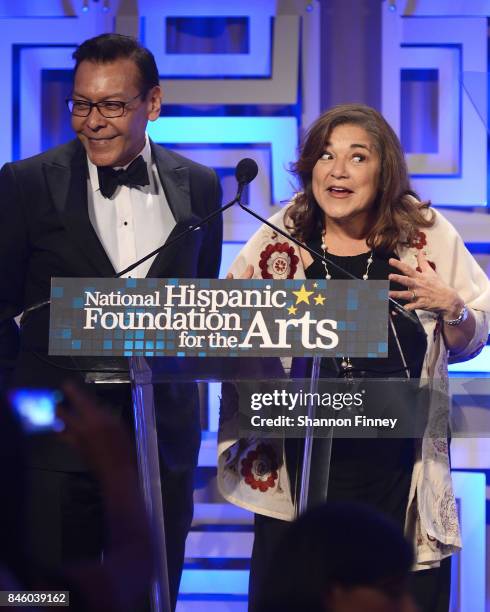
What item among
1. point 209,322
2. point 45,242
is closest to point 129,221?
point 45,242

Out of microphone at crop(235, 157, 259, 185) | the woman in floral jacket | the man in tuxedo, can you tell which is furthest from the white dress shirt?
microphone at crop(235, 157, 259, 185)

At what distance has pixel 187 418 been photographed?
81.8 inches

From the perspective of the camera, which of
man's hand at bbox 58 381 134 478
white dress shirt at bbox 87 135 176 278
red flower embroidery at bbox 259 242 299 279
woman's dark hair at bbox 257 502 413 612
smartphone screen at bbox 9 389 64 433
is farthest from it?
white dress shirt at bbox 87 135 176 278

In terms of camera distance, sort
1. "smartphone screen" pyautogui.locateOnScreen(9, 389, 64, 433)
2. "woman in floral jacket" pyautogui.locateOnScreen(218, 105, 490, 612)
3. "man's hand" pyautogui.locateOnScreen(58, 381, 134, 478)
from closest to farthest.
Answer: "man's hand" pyautogui.locateOnScreen(58, 381, 134, 478) → "smartphone screen" pyautogui.locateOnScreen(9, 389, 64, 433) → "woman in floral jacket" pyautogui.locateOnScreen(218, 105, 490, 612)

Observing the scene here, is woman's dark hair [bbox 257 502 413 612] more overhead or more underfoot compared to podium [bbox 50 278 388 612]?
more underfoot

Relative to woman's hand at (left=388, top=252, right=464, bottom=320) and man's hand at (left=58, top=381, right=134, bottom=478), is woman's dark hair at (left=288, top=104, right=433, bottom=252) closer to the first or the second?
woman's hand at (left=388, top=252, right=464, bottom=320)

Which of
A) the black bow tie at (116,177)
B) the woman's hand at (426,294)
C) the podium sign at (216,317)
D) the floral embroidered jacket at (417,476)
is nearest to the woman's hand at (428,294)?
the woman's hand at (426,294)

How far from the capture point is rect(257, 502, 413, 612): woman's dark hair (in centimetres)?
139

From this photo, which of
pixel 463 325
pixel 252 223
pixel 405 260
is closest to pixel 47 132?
pixel 252 223

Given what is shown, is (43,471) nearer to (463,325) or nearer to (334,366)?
(334,366)

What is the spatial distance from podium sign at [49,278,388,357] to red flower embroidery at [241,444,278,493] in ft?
0.98

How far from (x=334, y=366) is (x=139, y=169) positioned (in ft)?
3.02

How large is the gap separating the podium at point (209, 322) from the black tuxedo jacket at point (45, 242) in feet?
1.76

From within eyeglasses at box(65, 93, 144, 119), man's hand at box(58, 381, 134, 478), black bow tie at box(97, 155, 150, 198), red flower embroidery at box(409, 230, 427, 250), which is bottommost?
man's hand at box(58, 381, 134, 478)
